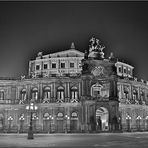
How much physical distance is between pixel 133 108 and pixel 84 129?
683 inches

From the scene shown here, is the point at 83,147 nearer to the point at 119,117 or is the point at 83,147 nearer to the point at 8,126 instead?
the point at 119,117

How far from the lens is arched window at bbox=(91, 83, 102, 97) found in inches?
2598

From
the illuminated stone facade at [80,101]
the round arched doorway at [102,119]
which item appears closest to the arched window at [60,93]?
the illuminated stone facade at [80,101]

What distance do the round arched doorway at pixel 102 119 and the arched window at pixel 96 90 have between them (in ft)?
12.5

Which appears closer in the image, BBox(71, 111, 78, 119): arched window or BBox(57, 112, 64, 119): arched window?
BBox(71, 111, 78, 119): arched window

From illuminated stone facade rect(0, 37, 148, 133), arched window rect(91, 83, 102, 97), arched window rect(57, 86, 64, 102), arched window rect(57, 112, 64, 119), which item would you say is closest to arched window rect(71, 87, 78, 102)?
illuminated stone facade rect(0, 37, 148, 133)

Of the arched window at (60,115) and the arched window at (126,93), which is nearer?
the arched window at (60,115)

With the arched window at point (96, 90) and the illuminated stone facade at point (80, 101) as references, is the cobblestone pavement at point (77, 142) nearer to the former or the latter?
the illuminated stone facade at point (80, 101)

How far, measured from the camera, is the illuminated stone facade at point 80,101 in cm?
6288

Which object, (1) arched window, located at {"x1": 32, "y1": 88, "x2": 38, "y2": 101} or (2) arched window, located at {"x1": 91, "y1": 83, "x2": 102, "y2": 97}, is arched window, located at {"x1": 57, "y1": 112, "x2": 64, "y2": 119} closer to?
(1) arched window, located at {"x1": 32, "y1": 88, "x2": 38, "y2": 101}

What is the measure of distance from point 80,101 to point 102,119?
28.5 feet

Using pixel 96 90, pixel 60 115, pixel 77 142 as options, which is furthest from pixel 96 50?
pixel 77 142

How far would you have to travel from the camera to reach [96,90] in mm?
67062

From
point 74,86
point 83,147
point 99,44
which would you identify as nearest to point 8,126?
point 74,86
